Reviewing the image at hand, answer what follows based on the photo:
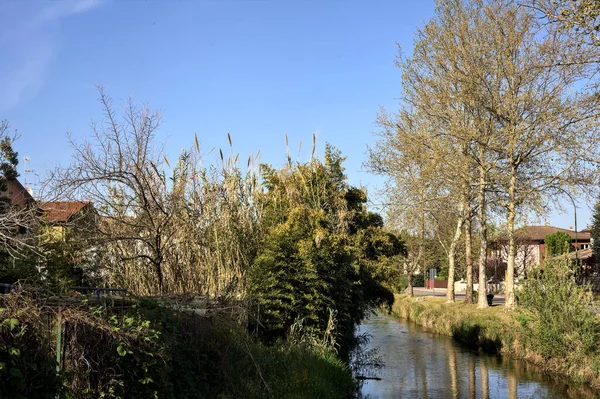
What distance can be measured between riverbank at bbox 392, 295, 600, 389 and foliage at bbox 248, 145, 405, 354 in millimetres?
5384

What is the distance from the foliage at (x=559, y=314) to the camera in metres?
19.1

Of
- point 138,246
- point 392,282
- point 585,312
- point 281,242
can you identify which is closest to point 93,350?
point 138,246

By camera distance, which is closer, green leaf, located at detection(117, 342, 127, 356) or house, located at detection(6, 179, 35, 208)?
green leaf, located at detection(117, 342, 127, 356)

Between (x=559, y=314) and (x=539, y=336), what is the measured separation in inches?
57.6

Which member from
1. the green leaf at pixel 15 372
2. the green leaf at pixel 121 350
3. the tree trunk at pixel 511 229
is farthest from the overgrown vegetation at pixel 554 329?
the green leaf at pixel 15 372

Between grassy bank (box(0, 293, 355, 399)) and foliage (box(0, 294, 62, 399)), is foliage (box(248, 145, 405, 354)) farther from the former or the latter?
foliage (box(0, 294, 62, 399))

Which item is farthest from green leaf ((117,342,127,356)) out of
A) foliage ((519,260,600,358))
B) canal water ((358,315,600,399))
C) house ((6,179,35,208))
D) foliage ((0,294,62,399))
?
foliage ((519,260,600,358))

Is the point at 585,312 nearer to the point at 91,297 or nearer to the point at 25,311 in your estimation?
the point at 91,297

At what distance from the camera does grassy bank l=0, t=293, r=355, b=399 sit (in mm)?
4977

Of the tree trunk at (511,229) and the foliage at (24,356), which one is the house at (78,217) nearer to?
the foliage at (24,356)

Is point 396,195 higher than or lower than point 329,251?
higher

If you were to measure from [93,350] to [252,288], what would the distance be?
23.3 ft

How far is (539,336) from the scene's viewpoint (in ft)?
68.4

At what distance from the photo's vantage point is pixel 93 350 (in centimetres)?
634
